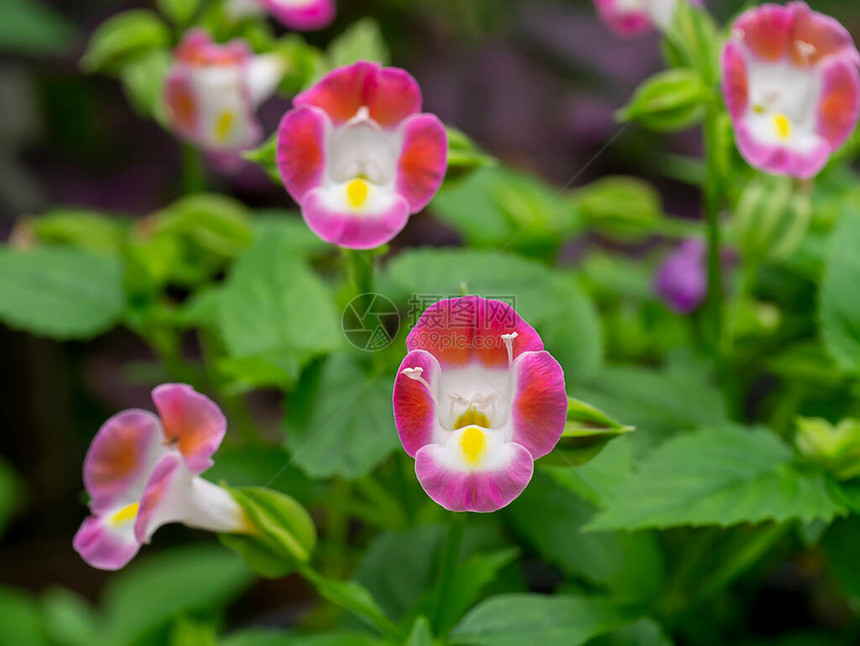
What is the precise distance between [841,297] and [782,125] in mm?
97

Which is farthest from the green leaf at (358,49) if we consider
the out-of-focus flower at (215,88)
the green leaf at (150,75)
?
the green leaf at (150,75)

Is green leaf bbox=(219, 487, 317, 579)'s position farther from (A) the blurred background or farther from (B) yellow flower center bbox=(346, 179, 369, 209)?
(A) the blurred background

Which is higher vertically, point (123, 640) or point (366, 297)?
point (366, 297)

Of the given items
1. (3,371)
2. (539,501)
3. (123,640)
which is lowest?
(3,371)

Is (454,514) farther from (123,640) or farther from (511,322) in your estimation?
(123,640)

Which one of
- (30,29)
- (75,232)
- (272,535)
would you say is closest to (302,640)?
(272,535)

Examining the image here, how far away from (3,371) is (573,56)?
813 mm

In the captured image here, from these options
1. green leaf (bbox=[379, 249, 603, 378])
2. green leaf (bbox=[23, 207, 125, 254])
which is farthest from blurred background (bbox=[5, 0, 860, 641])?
green leaf (bbox=[379, 249, 603, 378])

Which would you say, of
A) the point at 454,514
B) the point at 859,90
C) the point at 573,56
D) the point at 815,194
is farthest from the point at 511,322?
the point at 573,56

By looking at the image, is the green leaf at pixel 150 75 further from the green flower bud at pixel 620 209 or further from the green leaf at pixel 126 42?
the green flower bud at pixel 620 209

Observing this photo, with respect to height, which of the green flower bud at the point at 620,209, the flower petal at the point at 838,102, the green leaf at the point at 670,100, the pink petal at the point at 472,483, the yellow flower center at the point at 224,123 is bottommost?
the green flower bud at the point at 620,209

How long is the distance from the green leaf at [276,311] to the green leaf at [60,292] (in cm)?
11

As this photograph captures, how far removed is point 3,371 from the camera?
1036mm

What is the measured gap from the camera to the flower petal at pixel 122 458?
328mm
